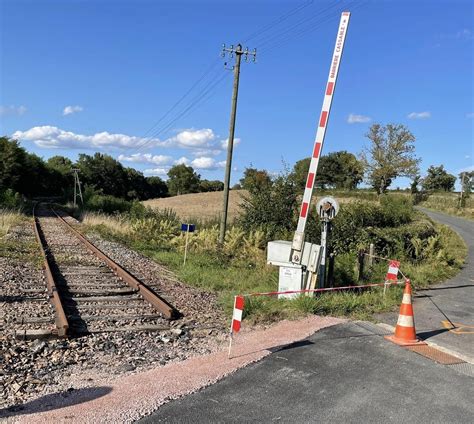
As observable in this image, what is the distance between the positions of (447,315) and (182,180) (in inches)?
5041

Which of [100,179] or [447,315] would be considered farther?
[100,179]

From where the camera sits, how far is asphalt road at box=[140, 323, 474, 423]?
435cm

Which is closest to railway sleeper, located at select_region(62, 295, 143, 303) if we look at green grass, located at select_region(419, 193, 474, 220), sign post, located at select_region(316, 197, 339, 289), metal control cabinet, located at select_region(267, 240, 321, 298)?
metal control cabinet, located at select_region(267, 240, 321, 298)

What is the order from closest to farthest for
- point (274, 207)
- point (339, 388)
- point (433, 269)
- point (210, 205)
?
point (339, 388) < point (433, 269) < point (274, 207) < point (210, 205)

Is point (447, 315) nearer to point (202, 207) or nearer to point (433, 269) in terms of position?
point (433, 269)

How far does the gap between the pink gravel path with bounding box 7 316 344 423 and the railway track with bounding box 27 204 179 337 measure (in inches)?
67.6

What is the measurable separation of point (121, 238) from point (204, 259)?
7.77 meters

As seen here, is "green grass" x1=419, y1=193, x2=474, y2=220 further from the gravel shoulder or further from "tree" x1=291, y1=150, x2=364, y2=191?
the gravel shoulder

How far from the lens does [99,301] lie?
29.2 ft

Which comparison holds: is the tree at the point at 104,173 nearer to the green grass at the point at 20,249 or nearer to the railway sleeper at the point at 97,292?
the green grass at the point at 20,249

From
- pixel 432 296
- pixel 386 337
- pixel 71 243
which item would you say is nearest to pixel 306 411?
pixel 386 337

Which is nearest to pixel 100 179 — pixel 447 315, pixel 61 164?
pixel 61 164

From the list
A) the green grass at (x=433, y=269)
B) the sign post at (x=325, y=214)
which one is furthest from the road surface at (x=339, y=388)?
the green grass at (x=433, y=269)

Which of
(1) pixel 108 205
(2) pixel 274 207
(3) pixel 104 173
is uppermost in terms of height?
(3) pixel 104 173
